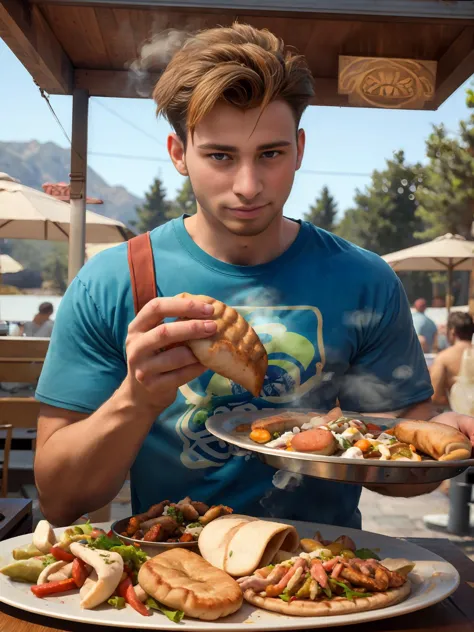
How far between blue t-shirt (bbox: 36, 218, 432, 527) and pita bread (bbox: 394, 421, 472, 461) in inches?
14.5

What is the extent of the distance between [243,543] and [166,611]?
20 centimetres

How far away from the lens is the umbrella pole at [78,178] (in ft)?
7.90

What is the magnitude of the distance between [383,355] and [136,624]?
3.61 feet

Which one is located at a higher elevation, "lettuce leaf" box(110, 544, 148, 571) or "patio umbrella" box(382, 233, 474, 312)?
"patio umbrella" box(382, 233, 474, 312)

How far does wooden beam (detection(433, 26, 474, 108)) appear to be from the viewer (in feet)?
8.45

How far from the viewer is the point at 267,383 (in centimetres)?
174

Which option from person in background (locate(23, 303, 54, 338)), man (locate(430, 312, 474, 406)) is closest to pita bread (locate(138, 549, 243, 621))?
man (locate(430, 312, 474, 406))

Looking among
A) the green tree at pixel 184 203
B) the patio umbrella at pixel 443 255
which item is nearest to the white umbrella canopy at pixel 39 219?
the green tree at pixel 184 203

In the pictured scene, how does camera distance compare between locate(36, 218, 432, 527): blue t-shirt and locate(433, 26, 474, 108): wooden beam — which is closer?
locate(36, 218, 432, 527): blue t-shirt

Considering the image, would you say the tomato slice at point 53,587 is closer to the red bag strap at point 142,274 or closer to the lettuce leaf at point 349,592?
the lettuce leaf at point 349,592

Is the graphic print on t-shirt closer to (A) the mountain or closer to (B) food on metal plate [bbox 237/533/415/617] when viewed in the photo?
(B) food on metal plate [bbox 237/533/415/617]

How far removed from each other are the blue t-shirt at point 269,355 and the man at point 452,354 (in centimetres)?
270

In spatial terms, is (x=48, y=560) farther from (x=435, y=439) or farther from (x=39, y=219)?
(x=39, y=219)

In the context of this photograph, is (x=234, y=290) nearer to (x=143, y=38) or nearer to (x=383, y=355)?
(x=383, y=355)
